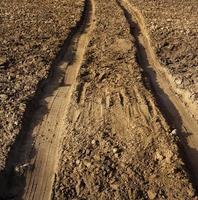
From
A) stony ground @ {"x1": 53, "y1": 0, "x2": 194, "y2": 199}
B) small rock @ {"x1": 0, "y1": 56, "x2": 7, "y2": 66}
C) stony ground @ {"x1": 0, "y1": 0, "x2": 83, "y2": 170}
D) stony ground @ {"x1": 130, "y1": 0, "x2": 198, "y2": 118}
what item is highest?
small rock @ {"x1": 0, "y1": 56, "x2": 7, "y2": 66}

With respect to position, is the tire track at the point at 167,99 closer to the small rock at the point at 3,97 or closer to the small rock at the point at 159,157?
the small rock at the point at 159,157

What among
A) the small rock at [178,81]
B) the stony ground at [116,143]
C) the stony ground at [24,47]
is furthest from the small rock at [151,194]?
the small rock at [178,81]

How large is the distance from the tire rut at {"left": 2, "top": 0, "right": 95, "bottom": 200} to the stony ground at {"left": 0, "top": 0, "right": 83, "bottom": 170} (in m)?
0.23

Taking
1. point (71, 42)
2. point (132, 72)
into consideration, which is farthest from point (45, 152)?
point (71, 42)

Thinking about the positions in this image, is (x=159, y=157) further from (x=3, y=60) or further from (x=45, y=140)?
(x=3, y=60)

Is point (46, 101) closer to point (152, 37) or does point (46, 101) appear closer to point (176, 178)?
point (176, 178)

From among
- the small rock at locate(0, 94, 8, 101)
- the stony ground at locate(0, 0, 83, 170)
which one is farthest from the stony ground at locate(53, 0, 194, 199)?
the small rock at locate(0, 94, 8, 101)

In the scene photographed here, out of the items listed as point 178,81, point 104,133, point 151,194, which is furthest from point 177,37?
point 151,194

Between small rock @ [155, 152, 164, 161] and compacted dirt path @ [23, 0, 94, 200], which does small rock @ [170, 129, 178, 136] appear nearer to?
small rock @ [155, 152, 164, 161]

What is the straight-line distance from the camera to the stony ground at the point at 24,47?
9.01 metres

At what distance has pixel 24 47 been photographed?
11773mm

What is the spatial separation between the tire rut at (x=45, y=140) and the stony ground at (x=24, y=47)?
230 millimetres

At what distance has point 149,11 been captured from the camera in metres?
15.2

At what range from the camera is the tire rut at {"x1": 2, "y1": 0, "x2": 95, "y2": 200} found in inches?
296
